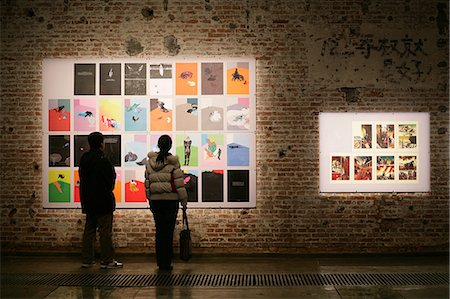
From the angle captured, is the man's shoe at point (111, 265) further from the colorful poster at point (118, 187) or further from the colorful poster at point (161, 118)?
the colorful poster at point (161, 118)

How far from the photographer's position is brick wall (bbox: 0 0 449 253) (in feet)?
31.5

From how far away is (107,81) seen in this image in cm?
964

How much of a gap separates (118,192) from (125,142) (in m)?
0.85

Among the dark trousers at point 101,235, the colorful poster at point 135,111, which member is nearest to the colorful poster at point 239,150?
the colorful poster at point 135,111

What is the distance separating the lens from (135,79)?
380 inches

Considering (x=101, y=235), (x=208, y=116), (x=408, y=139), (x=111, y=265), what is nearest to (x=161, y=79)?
(x=208, y=116)

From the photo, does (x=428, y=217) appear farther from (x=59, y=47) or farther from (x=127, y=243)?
(x=59, y=47)

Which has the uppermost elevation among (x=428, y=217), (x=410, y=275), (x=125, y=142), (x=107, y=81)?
(x=107, y=81)

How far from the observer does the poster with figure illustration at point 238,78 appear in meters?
9.59

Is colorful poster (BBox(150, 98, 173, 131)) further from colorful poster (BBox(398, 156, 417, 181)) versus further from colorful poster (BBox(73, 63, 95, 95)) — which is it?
colorful poster (BBox(398, 156, 417, 181))

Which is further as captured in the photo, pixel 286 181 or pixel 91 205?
pixel 286 181

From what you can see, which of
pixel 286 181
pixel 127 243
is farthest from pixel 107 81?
pixel 286 181

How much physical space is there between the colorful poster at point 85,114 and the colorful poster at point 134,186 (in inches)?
39.8

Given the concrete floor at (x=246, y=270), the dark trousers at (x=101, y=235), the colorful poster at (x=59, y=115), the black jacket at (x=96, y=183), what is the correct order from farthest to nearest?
the colorful poster at (x=59, y=115) → the dark trousers at (x=101, y=235) → the black jacket at (x=96, y=183) → the concrete floor at (x=246, y=270)
